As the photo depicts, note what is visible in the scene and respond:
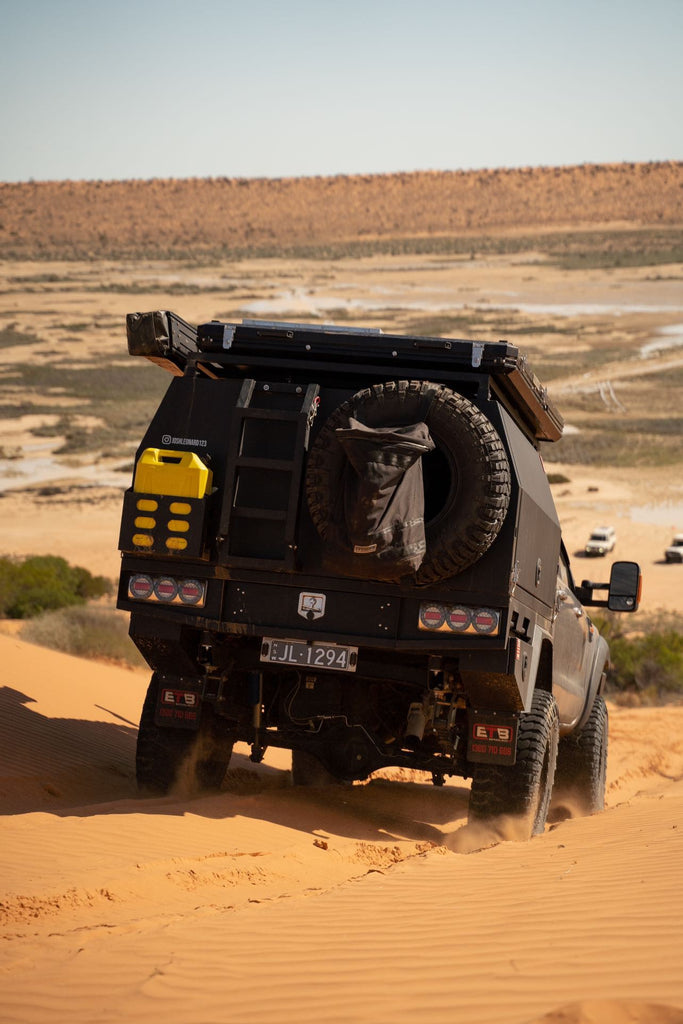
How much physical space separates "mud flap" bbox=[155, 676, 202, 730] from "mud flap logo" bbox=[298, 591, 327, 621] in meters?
1.05

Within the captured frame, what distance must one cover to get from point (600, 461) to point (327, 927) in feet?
129

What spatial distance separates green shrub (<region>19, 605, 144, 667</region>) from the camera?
56.4ft

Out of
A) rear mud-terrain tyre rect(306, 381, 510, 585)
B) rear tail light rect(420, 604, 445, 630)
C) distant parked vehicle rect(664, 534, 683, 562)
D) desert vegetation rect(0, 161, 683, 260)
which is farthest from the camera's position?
desert vegetation rect(0, 161, 683, 260)

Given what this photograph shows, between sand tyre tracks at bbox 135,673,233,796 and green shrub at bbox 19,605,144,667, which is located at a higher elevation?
sand tyre tracks at bbox 135,673,233,796

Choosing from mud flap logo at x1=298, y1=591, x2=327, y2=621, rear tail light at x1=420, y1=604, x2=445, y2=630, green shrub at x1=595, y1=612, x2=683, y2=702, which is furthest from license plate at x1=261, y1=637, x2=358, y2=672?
green shrub at x1=595, y1=612, x2=683, y2=702

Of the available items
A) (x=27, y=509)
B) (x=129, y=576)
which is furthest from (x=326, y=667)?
(x=27, y=509)

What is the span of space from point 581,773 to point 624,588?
1.73 meters

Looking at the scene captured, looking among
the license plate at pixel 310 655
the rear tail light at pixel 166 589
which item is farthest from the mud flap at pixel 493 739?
the rear tail light at pixel 166 589

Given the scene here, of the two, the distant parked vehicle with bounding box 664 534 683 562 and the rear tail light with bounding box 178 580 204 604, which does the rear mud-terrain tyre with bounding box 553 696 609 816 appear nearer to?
the rear tail light with bounding box 178 580 204 604

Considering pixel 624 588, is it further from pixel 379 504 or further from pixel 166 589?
pixel 166 589

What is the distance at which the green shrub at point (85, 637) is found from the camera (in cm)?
1720

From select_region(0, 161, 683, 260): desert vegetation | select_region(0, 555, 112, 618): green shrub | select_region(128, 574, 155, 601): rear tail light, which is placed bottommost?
select_region(0, 555, 112, 618): green shrub

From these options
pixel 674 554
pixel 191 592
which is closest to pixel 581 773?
pixel 191 592

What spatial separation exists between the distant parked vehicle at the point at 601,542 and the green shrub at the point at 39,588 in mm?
13804
